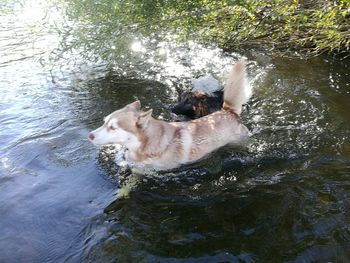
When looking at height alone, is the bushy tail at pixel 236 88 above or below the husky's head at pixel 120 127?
above

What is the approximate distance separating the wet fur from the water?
32 centimetres

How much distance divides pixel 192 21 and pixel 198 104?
2311 millimetres

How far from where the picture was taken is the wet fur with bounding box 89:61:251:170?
189 inches

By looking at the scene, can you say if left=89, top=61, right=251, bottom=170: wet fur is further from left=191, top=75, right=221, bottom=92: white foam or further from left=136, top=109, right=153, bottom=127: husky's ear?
left=191, top=75, right=221, bottom=92: white foam

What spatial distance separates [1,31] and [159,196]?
10414 millimetres

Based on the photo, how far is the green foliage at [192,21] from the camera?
293 inches

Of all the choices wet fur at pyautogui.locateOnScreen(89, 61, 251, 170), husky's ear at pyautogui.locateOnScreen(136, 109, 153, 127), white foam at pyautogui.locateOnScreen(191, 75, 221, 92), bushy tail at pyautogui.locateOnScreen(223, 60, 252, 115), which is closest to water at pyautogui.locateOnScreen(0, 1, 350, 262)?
wet fur at pyautogui.locateOnScreen(89, 61, 251, 170)

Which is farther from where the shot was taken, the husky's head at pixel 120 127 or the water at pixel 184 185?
the husky's head at pixel 120 127

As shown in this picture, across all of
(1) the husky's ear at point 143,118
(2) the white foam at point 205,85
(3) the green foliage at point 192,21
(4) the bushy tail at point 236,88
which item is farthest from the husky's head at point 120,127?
(3) the green foliage at point 192,21

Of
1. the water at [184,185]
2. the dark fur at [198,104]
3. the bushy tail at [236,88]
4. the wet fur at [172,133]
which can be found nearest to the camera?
the water at [184,185]

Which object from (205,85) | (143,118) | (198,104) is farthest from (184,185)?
(205,85)

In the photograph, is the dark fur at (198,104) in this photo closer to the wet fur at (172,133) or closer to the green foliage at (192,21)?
the wet fur at (172,133)

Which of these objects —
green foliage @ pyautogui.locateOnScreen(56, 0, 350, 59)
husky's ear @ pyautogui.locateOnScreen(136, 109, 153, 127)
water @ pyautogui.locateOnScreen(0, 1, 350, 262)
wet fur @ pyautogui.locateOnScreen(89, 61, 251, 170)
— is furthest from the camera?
green foliage @ pyautogui.locateOnScreen(56, 0, 350, 59)

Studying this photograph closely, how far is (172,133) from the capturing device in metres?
5.20
